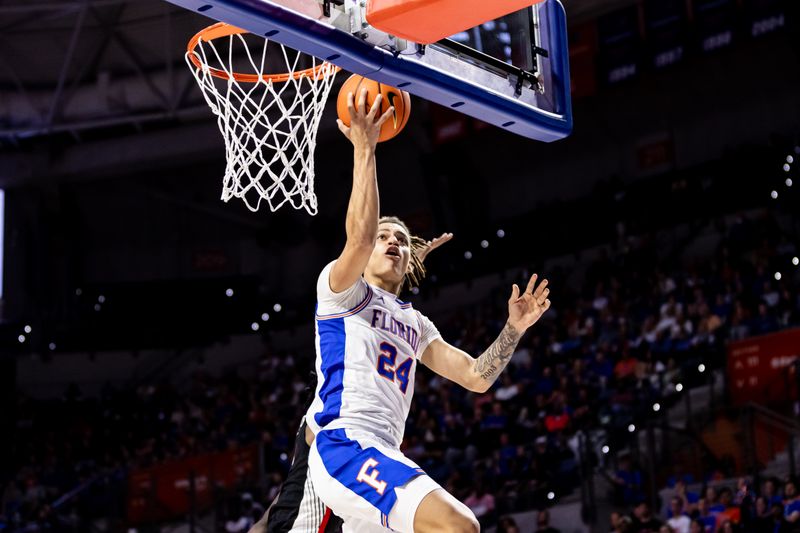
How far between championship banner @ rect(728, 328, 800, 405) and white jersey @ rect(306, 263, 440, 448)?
8.46 metres

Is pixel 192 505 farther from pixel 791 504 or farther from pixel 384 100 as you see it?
pixel 384 100

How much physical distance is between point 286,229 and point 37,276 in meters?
6.08

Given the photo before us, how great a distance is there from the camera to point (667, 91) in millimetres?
21719

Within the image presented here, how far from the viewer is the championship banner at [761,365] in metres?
12.5

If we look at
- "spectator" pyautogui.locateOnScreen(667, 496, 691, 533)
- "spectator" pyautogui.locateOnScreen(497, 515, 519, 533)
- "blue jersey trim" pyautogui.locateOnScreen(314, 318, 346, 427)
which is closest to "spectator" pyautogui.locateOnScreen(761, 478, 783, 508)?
"spectator" pyautogui.locateOnScreen(667, 496, 691, 533)

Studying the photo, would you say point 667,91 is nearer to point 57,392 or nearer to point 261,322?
point 261,322

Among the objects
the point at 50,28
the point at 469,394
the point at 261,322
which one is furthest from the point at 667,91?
the point at 50,28

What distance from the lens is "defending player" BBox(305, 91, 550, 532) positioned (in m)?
4.35

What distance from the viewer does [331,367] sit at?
4.80 metres

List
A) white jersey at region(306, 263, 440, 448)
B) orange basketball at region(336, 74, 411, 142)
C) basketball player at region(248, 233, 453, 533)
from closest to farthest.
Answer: white jersey at region(306, 263, 440, 448), basketball player at region(248, 233, 453, 533), orange basketball at region(336, 74, 411, 142)

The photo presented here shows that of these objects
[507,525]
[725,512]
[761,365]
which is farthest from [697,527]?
[761,365]

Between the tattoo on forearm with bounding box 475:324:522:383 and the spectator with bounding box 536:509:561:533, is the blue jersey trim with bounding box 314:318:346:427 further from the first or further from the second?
the spectator with bounding box 536:509:561:533

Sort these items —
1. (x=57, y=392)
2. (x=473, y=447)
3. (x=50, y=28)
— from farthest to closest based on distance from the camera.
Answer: (x=57, y=392) < (x=50, y=28) < (x=473, y=447)

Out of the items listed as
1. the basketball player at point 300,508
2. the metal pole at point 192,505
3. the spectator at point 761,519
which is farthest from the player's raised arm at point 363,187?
the metal pole at point 192,505
